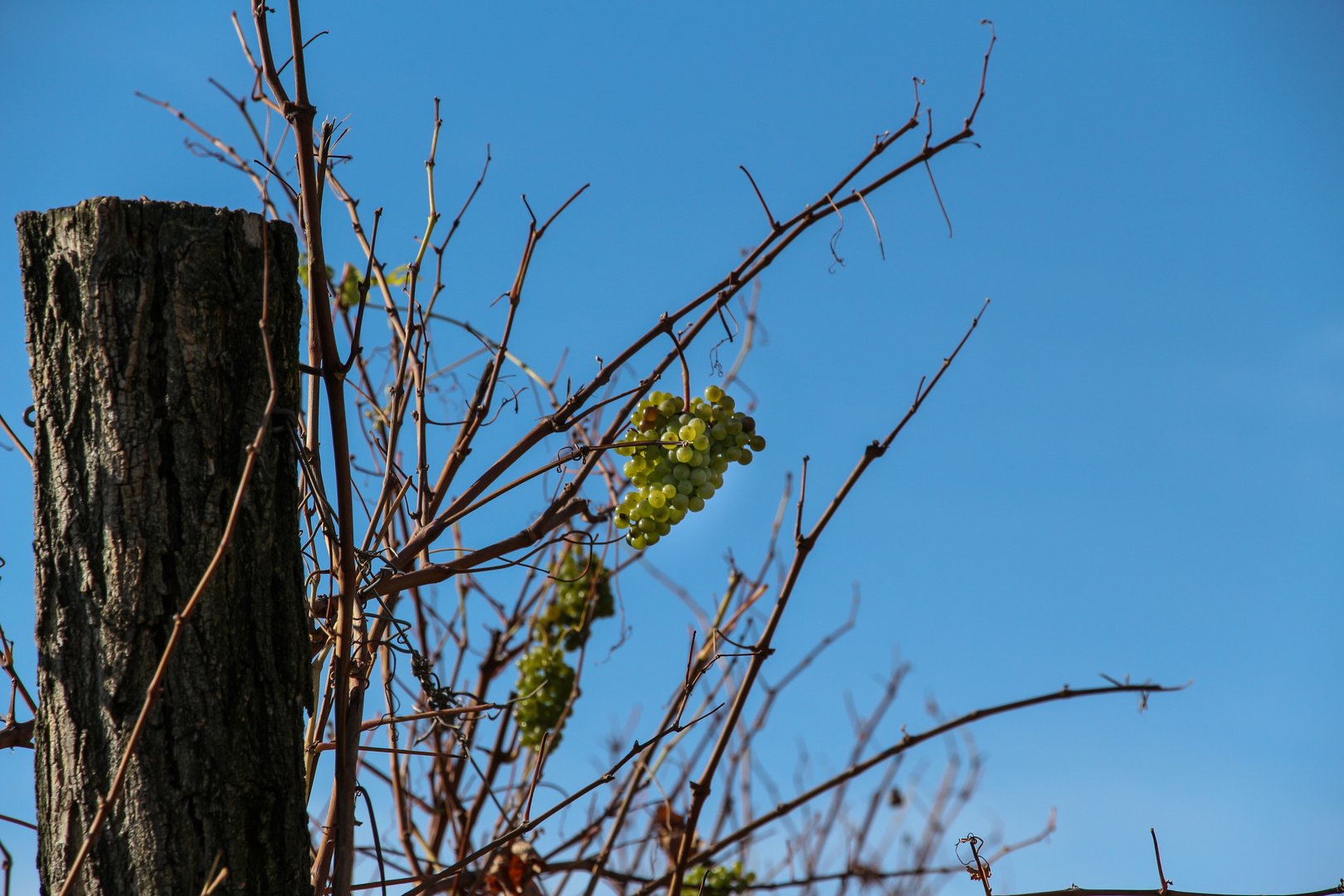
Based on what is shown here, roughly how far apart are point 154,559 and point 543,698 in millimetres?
1239

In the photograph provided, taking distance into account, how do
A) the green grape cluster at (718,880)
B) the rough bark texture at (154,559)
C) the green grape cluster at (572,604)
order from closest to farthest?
the rough bark texture at (154,559) → the green grape cluster at (718,880) → the green grape cluster at (572,604)

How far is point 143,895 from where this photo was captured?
937 millimetres

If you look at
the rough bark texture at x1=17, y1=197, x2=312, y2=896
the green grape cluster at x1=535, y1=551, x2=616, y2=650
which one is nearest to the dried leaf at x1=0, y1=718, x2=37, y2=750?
the rough bark texture at x1=17, y1=197, x2=312, y2=896

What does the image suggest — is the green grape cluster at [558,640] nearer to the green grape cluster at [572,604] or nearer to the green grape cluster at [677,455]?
the green grape cluster at [572,604]

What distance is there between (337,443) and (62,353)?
29 centimetres

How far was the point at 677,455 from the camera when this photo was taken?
130cm

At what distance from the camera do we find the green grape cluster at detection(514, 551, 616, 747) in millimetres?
2102

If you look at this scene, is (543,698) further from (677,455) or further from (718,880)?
(677,455)

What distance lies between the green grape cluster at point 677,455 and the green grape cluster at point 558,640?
634 millimetres

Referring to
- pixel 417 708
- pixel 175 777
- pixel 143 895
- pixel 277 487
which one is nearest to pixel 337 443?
pixel 277 487

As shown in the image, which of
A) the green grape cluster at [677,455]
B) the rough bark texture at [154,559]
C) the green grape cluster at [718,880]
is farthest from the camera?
the green grape cluster at [718,880]

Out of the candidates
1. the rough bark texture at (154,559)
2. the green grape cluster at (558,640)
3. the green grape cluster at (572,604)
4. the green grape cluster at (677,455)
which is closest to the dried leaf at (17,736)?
the rough bark texture at (154,559)

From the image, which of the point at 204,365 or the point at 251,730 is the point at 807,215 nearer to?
the point at 204,365

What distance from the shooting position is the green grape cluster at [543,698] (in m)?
2.10
